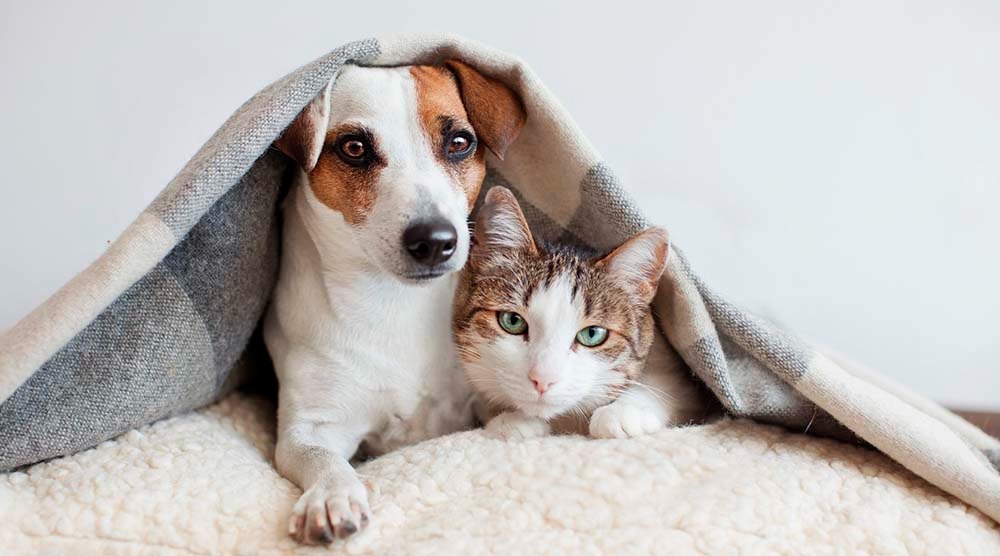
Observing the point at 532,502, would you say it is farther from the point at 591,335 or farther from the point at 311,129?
the point at 311,129

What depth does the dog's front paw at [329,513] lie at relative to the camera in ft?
3.39

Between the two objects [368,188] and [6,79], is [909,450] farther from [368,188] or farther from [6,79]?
[6,79]

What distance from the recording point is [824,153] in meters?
2.03

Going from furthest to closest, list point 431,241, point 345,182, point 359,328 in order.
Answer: point 359,328 → point 345,182 → point 431,241

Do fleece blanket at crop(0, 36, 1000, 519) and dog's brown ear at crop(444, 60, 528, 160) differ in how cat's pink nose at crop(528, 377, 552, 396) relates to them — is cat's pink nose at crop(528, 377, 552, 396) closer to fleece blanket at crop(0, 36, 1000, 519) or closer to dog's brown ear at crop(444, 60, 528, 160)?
fleece blanket at crop(0, 36, 1000, 519)

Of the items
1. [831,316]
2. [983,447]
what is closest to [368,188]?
[983,447]

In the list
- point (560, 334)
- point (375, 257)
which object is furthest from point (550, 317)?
point (375, 257)

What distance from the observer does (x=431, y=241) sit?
3.91 feet

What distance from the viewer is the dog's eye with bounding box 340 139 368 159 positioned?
1.28 meters

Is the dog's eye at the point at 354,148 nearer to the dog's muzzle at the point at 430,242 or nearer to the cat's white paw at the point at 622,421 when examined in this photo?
the dog's muzzle at the point at 430,242

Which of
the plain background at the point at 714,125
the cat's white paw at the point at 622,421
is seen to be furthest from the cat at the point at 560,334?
the plain background at the point at 714,125

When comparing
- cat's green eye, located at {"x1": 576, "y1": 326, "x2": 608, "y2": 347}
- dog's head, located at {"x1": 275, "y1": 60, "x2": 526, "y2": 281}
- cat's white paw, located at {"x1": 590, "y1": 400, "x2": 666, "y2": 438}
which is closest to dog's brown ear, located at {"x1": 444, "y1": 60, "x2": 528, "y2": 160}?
dog's head, located at {"x1": 275, "y1": 60, "x2": 526, "y2": 281}

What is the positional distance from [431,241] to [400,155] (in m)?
0.17

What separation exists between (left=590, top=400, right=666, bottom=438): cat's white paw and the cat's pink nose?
0.10 metres
